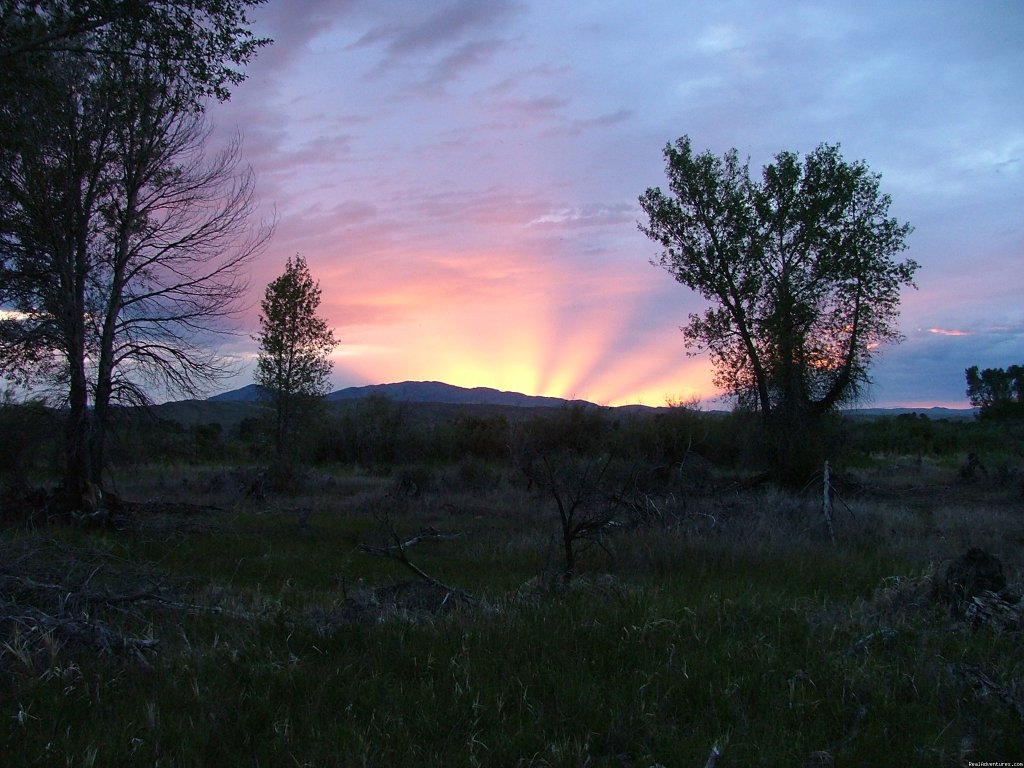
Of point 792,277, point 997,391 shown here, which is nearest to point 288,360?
point 792,277

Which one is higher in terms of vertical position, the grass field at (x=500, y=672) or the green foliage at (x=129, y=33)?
the green foliage at (x=129, y=33)

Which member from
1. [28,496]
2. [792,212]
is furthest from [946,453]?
[28,496]

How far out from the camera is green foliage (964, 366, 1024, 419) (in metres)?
52.9

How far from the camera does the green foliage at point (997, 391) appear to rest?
174 feet

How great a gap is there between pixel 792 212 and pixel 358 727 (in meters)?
23.6

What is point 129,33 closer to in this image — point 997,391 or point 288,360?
point 288,360

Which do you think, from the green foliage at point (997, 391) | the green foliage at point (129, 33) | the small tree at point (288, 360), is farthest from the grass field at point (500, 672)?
the green foliage at point (997, 391)

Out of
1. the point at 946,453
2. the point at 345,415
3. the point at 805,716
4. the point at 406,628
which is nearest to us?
the point at 805,716

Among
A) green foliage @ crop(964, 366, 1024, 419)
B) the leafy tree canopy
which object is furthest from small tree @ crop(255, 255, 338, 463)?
green foliage @ crop(964, 366, 1024, 419)

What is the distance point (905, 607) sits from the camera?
648 cm

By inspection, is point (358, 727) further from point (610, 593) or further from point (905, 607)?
point (905, 607)

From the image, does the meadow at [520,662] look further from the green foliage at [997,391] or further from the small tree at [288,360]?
the green foliage at [997,391]

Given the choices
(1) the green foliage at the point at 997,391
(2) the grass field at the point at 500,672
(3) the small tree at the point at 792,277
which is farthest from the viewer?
(1) the green foliage at the point at 997,391

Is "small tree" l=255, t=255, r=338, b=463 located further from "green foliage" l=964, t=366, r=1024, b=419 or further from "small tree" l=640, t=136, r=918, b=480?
"green foliage" l=964, t=366, r=1024, b=419
